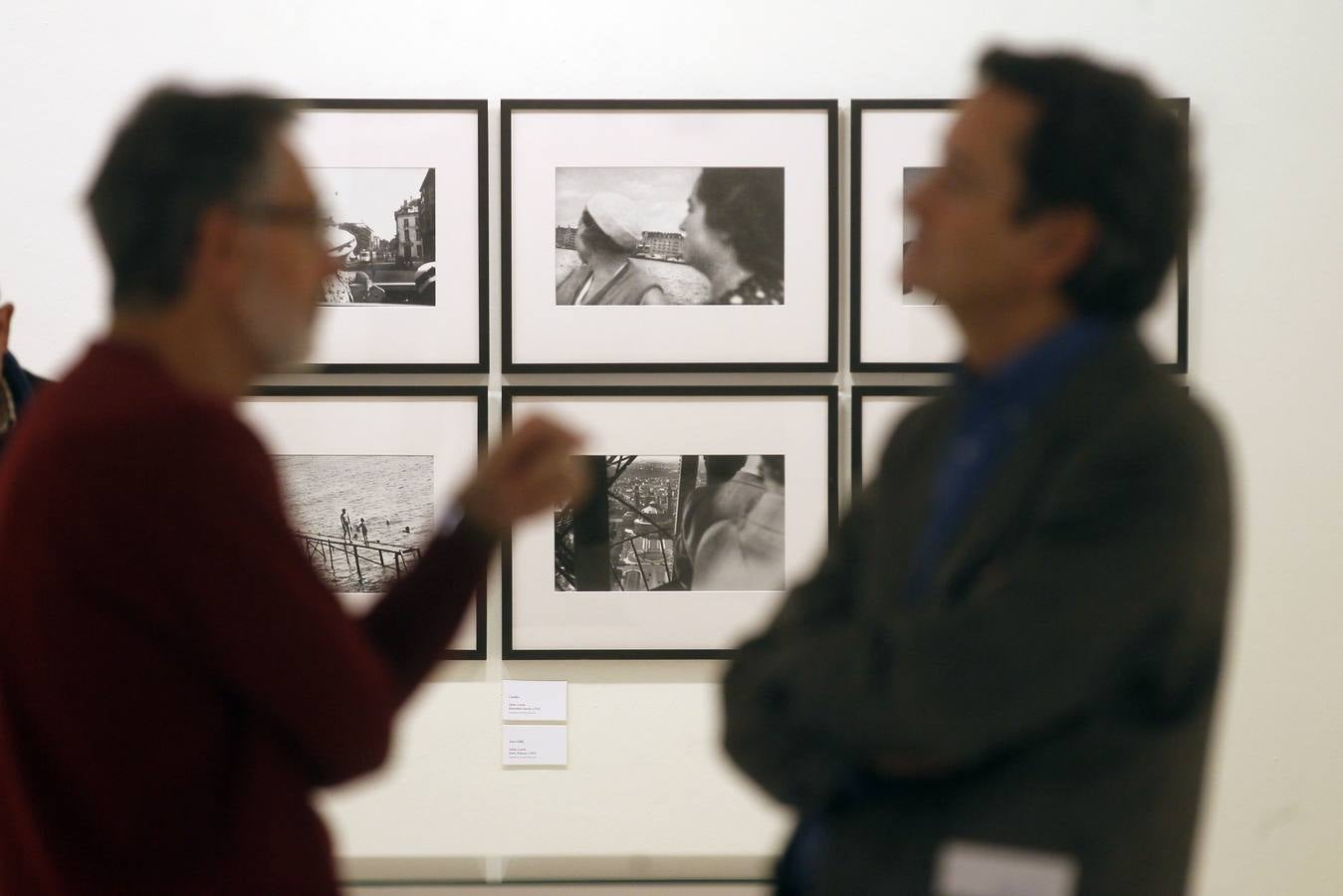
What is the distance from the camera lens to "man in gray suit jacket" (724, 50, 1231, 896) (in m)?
0.98

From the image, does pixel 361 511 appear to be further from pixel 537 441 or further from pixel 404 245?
pixel 537 441

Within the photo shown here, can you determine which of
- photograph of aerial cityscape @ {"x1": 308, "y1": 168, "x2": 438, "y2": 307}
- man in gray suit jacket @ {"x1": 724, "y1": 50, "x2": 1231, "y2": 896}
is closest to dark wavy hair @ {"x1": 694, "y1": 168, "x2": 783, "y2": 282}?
photograph of aerial cityscape @ {"x1": 308, "y1": 168, "x2": 438, "y2": 307}

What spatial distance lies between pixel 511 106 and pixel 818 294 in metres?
0.66

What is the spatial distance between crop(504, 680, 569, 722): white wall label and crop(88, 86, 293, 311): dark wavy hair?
138 centimetres

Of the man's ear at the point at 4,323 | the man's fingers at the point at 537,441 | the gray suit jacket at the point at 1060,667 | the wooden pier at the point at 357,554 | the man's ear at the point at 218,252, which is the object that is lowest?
the wooden pier at the point at 357,554

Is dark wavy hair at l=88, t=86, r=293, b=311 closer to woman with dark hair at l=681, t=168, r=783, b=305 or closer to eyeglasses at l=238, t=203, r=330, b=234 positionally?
eyeglasses at l=238, t=203, r=330, b=234

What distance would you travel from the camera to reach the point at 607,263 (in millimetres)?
2389

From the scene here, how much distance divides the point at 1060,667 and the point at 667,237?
1556mm

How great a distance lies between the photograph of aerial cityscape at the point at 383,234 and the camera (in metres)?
2.39

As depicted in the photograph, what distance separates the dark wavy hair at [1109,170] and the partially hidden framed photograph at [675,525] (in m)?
1.29

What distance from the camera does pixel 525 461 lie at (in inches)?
54.8

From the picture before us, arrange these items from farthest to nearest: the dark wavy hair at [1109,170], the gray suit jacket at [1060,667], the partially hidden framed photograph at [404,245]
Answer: the partially hidden framed photograph at [404,245]
the dark wavy hair at [1109,170]
the gray suit jacket at [1060,667]

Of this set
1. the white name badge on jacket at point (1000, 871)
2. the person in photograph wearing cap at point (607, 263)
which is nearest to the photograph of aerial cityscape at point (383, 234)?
the person in photograph wearing cap at point (607, 263)

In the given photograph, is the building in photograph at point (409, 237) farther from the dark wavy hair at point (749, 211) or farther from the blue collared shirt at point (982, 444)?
the blue collared shirt at point (982, 444)
